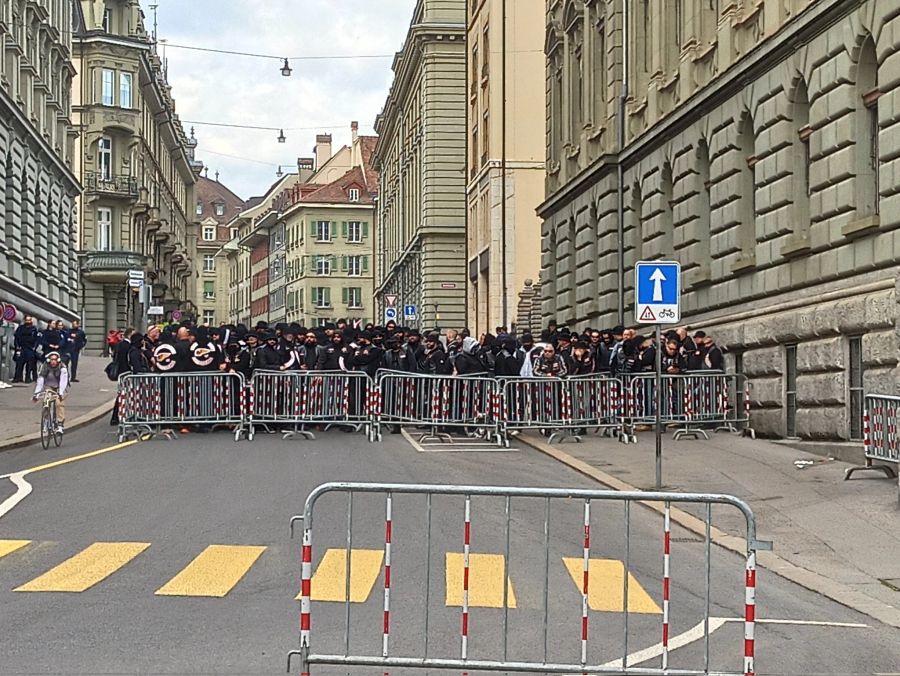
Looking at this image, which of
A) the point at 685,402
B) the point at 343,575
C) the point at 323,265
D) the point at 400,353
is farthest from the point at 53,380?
the point at 323,265

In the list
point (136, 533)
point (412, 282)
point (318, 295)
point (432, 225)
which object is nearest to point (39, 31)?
point (432, 225)

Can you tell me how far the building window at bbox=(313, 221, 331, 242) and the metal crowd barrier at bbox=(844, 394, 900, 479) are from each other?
103827mm

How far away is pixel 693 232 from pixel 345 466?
37.1 ft

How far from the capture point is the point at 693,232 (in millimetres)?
27391

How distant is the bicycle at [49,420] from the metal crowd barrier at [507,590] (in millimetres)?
9734

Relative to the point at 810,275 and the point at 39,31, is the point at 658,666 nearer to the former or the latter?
the point at 810,275

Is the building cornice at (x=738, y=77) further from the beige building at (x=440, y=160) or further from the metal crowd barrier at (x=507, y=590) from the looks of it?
the beige building at (x=440, y=160)

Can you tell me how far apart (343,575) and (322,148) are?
424 ft

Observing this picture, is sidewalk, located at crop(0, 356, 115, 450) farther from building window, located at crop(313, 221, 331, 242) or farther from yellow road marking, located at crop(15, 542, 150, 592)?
building window, located at crop(313, 221, 331, 242)

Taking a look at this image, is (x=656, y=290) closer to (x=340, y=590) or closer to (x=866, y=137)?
(x=866, y=137)

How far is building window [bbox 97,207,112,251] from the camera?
74750 millimetres

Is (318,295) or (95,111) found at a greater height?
(95,111)

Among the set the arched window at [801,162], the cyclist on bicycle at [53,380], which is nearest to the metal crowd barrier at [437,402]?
the cyclist on bicycle at [53,380]

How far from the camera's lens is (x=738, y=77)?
78.9ft
